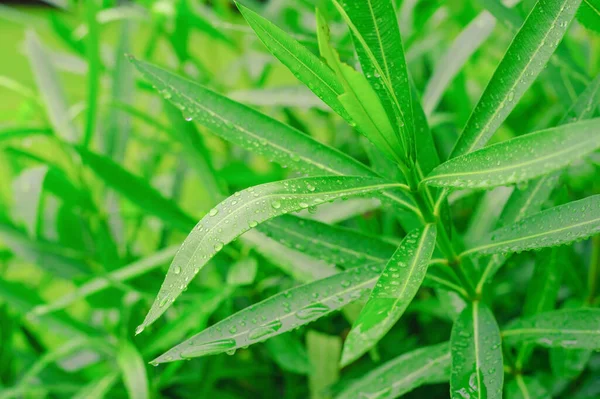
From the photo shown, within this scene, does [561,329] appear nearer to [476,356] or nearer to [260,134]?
[476,356]

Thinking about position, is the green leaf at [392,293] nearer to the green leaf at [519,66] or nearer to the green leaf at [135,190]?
the green leaf at [519,66]

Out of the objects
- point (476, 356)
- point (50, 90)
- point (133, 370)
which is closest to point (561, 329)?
point (476, 356)

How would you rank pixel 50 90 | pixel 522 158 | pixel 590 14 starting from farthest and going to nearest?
pixel 50 90 < pixel 590 14 < pixel 522 158

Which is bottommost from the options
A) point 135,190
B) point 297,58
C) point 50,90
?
point 297,58

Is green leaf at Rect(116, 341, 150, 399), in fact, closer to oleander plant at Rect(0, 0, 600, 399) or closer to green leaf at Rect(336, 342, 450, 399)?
oleander plant at Rect(0, 0, 600, 399)

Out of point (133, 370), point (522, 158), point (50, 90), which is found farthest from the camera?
point (50, 90)

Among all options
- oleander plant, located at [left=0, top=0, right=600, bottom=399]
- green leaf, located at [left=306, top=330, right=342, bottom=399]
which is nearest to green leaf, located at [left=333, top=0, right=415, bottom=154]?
oleander plant, located at [left=0, top=0, right=600, bottom=399]

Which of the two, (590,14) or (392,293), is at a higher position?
(590,14)

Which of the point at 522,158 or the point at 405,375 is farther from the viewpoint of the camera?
the point at 405,375
